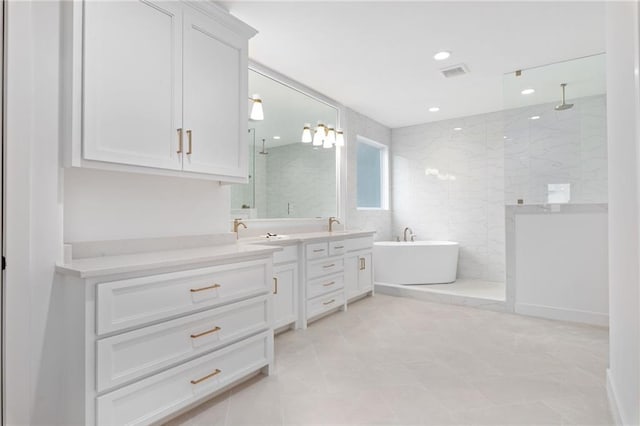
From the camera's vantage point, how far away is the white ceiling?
2594 mm

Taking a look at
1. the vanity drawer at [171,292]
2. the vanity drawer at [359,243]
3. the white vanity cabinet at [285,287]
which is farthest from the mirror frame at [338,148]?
the vanity drawer at [171,292]

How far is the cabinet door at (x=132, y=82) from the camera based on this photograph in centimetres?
173

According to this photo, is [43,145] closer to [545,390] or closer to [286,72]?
[286,72]

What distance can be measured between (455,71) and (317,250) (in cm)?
233

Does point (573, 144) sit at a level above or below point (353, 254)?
above

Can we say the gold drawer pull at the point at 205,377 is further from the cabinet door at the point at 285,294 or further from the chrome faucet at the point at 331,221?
the chrome faucet at the point at 331,221

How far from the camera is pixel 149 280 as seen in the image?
5.30 ft

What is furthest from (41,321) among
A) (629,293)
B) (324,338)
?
(629,293)

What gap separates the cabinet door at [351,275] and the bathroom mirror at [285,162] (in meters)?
0.72

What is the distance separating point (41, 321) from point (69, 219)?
0.55 meters

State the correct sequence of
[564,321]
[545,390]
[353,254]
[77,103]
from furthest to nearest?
[353,254], [564,321], [545,390], [77,103]

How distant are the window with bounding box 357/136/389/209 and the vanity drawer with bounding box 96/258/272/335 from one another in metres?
3.45

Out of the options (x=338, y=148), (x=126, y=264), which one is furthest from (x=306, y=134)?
(x=126, y=264)

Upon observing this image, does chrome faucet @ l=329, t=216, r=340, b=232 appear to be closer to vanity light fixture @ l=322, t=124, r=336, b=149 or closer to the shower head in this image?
vanity light fixture @ l=322, t=124, r=336, b=149
